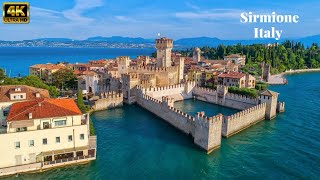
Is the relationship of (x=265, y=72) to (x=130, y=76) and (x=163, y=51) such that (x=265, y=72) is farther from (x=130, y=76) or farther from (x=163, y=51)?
(x=130, y=76)

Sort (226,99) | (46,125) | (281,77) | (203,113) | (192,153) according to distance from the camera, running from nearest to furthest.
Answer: (46,125), (192,153), (203,113), (226,99), (281,77)

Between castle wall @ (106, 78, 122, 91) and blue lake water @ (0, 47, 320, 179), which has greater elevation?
castle wall @ (106, 78, 122, 91)

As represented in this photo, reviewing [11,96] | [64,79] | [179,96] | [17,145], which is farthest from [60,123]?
[64,79]

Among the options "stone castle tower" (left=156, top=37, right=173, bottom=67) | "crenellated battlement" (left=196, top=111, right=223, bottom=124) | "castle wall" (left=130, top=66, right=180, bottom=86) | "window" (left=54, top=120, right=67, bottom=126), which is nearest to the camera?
"window" (left=54, top=120, right=67, bottom=126)

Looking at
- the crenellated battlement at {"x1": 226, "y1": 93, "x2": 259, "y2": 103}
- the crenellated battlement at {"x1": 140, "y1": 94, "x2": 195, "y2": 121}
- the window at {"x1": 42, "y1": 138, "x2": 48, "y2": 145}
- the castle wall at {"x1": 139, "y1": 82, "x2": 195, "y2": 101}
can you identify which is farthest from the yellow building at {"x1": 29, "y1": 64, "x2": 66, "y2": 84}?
the window at {"x1": 42, "y1": 138, "x2": 48, "y2": 145}

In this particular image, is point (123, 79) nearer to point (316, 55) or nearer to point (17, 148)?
point (17, 148)

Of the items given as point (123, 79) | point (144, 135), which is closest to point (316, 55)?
point (123, 79)

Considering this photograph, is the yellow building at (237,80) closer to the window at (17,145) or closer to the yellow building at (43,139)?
the yellow building at (43,139)

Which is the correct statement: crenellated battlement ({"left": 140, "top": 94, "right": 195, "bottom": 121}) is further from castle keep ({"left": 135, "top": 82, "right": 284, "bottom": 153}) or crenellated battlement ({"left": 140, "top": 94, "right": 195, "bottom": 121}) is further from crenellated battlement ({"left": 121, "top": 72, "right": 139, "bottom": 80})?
crenellated battlement ({"left": 121, "top": 72, "right": 139, "bottom": 80})

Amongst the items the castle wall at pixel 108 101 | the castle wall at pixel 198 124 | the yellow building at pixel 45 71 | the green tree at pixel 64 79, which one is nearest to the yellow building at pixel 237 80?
the castle wall at pixel 108 101
